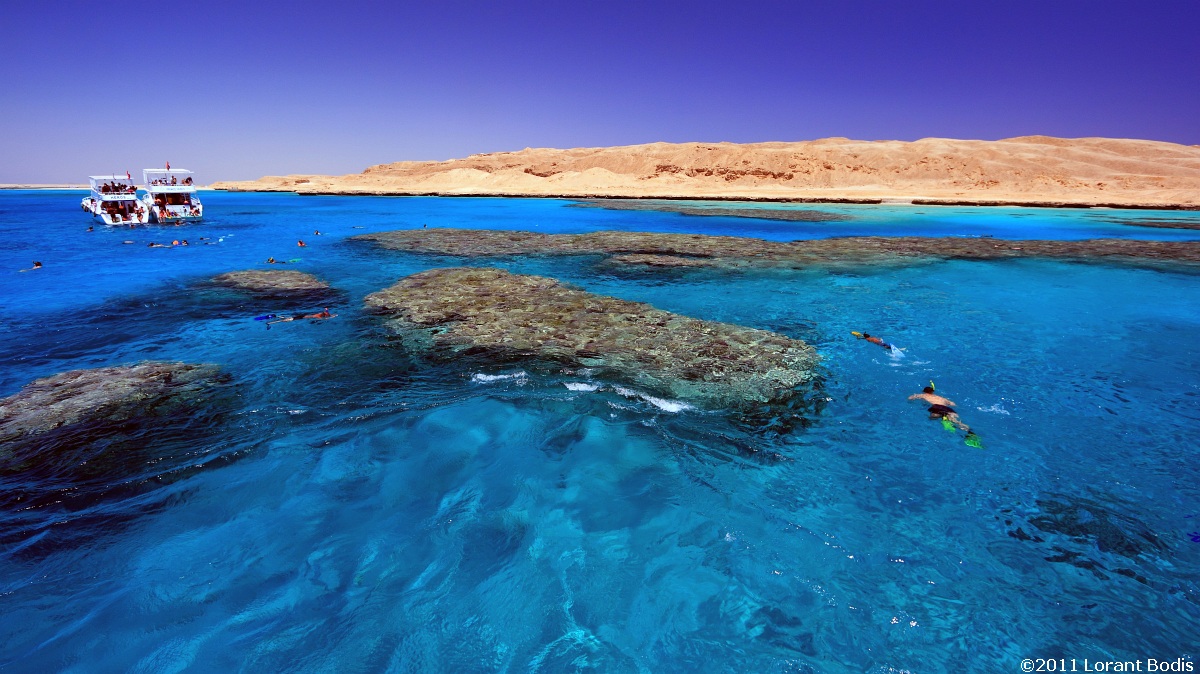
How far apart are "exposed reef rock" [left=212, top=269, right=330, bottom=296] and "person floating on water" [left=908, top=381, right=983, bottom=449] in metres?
16.2

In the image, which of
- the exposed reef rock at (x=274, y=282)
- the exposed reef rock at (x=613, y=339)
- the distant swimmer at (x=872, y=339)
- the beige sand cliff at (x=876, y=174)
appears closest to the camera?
the exposed reef rock at (x=613, y=339)

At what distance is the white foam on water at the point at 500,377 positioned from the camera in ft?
29.7

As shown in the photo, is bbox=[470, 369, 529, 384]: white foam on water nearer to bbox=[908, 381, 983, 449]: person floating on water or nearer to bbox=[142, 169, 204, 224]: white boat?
bbox=[908, 381, 983, 449]: person floating on water

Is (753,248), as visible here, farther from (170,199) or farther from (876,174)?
(876,174)

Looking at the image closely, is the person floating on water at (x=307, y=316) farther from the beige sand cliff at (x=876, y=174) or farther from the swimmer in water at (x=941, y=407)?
A: the beige sand cliff at (x=876, y=174)

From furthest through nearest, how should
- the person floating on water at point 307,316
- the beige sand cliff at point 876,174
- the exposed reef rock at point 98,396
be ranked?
the beige sand cliff at point 876,174 → the person floating on water at point 307,316 → the exposed reef rock at point 98,396

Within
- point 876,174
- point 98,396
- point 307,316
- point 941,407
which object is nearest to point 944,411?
point 941,407

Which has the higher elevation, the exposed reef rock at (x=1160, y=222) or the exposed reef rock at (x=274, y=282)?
the exposed reef rock at (x=1160, y=222)

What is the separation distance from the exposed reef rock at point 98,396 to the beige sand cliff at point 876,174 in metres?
64.4

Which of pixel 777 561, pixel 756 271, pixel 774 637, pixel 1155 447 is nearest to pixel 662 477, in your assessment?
pixel 777 561

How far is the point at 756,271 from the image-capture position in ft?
65.9

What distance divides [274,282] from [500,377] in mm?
12664

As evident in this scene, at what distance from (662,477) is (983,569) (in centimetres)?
334

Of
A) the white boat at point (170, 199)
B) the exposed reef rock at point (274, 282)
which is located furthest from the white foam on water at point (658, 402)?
the white boat at point (170, 199)
